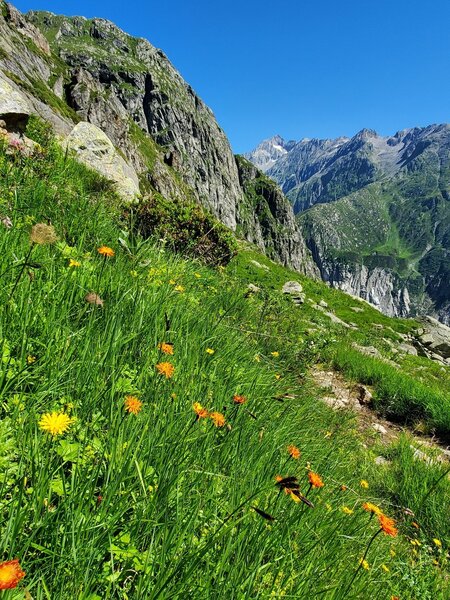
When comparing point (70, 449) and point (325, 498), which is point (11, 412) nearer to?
point (70, 449)

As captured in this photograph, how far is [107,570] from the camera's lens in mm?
1446

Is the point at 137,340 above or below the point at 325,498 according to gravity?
above

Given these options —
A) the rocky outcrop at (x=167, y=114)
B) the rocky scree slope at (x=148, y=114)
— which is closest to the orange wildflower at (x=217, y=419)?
the rocky scree slope at (x=148, y=114)

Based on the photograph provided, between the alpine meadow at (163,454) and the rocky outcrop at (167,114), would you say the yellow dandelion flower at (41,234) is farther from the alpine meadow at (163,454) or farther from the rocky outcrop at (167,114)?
the rocky outcrop at (167,114)

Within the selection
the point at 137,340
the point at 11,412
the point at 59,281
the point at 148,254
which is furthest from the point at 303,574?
the point at 148,254

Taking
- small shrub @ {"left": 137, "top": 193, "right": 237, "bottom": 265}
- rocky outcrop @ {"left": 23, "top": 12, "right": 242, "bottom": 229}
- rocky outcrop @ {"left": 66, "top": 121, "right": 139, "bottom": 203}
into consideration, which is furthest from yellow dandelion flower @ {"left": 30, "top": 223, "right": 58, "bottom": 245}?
rocky outcrop @ {"left": 23, "top": 12, "right": 242, "bottom": 229}

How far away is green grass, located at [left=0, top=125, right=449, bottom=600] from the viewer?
1.44 meters

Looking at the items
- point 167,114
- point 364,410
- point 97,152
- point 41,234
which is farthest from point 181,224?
point 167,114

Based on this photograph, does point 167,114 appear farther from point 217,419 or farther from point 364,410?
point 217,419

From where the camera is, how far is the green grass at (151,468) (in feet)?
4.72

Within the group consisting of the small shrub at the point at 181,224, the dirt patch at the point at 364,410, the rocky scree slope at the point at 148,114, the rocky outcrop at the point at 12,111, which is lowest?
the dirt patch at the point at 364,410

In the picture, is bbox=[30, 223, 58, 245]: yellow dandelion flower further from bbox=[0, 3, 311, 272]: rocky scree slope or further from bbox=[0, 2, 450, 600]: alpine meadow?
bbox=[0, 3, 311, 272]: rocky scree slope

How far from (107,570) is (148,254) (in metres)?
4.54

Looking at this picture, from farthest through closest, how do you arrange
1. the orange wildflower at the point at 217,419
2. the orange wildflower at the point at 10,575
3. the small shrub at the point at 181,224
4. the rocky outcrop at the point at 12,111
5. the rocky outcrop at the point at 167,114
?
the rocky outcrop at the point at 167,114 → the rocky outcrop at the point at 12,111 → the small shrub at the point at 181,224 → the orange wildflower at the point at 217,419 → the orange wildflower at the point at 10,575
